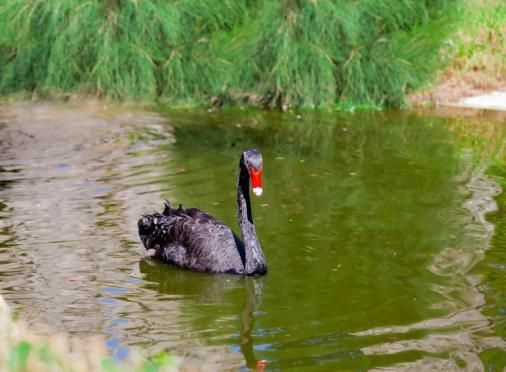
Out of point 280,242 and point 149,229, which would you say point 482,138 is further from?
point 149,229

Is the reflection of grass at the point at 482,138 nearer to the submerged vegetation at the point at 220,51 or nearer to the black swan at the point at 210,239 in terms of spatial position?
the submerged vegetation at the point at 220,51

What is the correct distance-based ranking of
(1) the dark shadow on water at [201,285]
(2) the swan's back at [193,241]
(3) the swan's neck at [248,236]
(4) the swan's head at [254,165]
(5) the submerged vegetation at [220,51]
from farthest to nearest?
(5) the submerged vegetation at [220,51] < (2) the swan's back at [193,241] < (3) the swan's neck at [248,236] < (4) the swan's head at [254,165] < (1) the dark shadow on water at [201,285]

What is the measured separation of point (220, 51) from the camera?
45.2ft

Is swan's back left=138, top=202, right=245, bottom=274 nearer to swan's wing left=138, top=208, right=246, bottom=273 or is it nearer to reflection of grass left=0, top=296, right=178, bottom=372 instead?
swan's wing left=138, top=208, right=246, bottom=273

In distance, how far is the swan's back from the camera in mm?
6773

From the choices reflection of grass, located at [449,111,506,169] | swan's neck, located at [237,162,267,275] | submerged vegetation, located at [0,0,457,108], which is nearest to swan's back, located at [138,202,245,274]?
swan's neck, located at [237,162,267,275]

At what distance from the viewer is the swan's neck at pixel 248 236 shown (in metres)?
6.59

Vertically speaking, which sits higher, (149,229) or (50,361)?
(50,361)

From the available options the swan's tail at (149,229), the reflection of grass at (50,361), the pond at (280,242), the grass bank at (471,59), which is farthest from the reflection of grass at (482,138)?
the reflection of grass at (50,361)

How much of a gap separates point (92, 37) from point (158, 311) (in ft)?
26.1

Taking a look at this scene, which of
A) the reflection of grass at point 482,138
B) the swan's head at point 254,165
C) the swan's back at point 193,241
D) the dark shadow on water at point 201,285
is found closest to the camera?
the dark shadow on water at point 201,285

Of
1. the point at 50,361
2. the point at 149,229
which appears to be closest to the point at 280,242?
the point at 149,229

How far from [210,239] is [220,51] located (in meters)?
7.27

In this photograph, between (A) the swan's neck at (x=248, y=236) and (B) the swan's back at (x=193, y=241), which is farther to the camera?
(B) the swan's back at (x=193, y=241)
